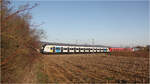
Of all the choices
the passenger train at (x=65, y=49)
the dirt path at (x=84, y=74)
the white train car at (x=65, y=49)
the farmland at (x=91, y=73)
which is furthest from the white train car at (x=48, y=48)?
the dirt path at (x=84, y=74)

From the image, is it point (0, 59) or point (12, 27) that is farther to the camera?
point (12, 27)

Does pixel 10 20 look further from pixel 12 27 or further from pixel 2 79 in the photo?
pixel 2 79

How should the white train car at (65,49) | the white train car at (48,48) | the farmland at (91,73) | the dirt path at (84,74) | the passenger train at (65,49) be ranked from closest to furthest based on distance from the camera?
the dirt path at (84,74)
the farmland at (91,73)
the white train car at (48,48)
the passenger train at (65,49)
the white train car at (65,49)

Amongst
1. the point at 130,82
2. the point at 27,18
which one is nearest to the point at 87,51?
the point at 130,82

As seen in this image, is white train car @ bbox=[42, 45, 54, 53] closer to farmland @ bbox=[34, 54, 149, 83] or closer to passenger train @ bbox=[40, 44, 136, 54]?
passenger train @ bbox=[40, 44, 136, 54]

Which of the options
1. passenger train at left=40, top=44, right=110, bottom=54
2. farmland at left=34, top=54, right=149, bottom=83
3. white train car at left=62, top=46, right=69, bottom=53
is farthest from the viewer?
white train car at left=62, top=46, right=69, bottom=53

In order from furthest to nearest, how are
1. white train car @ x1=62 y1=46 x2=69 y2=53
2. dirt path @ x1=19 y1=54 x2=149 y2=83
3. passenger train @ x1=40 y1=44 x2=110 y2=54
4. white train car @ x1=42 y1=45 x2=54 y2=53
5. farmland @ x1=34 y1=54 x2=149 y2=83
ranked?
white train car @ x1=62 y1=46 x2=69 y2=53 < passenger train @ x1=40 y1=44 x2=110 y2=54 < white train car @ x1=42 y1=45 x2=54 y2=53 < farmland @ x1=34 y1=54 x2=149 y2=83 < dirt path @ x1=19 y1=54 x2=149 y2=83

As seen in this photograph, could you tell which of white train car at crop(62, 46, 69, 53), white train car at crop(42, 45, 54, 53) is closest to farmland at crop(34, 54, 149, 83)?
white train car at crop(42, 45, 54, 53)

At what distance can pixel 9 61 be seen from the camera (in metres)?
3.69

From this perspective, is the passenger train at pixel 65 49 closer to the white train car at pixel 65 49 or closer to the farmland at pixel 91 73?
the white train car at pixel 65 49

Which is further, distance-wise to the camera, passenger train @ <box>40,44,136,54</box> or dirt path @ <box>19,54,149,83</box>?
passenger train @ <box>40,44,136,54</box>

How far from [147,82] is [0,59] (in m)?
7.76

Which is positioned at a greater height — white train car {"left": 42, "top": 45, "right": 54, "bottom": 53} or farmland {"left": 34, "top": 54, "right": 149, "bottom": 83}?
white train car {"left": 42, "top": 45, "right": 54, "bottom": 53}

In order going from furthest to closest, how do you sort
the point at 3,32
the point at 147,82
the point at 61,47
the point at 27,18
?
the point at 61,47 < the point at 147,82 < the point at 27,18 < the point at 3,32
